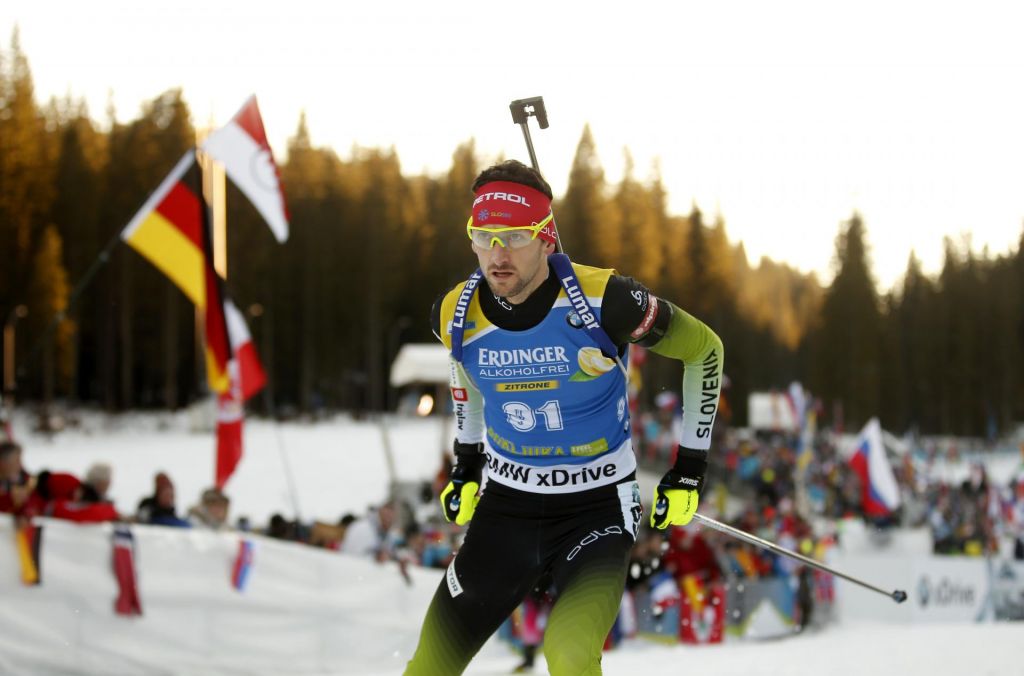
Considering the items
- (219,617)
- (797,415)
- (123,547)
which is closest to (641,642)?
(219,617)

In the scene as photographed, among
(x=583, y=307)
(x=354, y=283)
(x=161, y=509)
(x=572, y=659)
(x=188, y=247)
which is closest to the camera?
(x=572, y=659)

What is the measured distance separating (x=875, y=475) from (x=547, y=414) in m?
15.2

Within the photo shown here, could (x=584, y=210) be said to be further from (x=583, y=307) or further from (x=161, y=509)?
(x=583, y=307)

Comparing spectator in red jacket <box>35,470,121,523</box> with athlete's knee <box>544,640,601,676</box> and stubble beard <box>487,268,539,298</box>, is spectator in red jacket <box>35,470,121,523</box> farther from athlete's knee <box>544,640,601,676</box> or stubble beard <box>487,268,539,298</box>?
athlete's knee <box>544,640,601,676</box>

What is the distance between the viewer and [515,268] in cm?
379

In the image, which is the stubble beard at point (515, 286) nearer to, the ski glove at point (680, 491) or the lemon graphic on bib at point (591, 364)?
the lemon graphic on bib at point (591, 364)

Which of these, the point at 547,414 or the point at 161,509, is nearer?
the point at 547,414

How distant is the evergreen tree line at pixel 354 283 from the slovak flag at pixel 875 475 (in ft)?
84.8

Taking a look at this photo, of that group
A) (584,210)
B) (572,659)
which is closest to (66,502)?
(572,659)

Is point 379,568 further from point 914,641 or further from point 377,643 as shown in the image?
point 914,641

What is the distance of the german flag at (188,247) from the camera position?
10.3 metres

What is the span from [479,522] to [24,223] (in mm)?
54619

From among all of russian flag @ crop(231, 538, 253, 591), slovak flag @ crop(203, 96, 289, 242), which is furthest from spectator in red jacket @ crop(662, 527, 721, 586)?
slovak flag @ crop(203, 96, 289, 242)

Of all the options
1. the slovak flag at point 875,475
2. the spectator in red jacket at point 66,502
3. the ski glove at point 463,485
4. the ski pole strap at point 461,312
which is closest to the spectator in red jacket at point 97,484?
the spectator in red jacket at point 66,502
